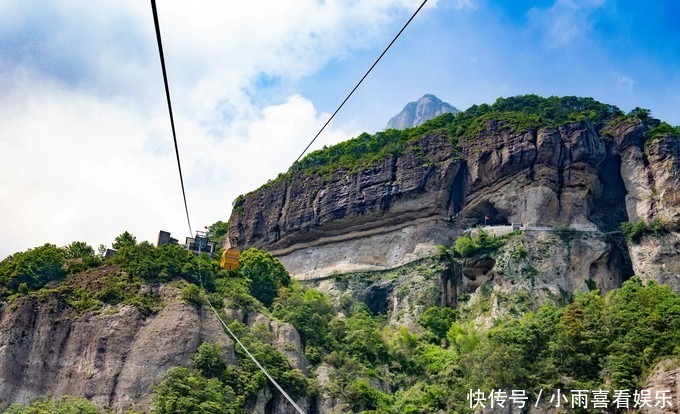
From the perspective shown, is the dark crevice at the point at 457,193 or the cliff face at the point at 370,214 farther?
the dark crevice at the point at 457,193

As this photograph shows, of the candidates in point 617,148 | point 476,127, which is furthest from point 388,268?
point 617,148

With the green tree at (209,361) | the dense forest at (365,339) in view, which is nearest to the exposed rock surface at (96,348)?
the green tree at (209,361)

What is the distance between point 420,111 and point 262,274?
95.5m

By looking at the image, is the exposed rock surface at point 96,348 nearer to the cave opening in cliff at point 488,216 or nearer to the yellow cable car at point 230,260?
the yellow cable car at point 230,260

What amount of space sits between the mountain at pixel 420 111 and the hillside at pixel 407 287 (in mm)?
74519

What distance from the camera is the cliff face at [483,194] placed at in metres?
50.1

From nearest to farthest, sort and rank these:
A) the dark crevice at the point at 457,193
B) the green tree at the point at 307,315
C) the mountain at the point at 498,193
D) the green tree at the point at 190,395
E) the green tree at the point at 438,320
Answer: the green tree at the point at 190,395 < the green tree at the point at 307,315 < the green tree at the point at 438,320 < the mountain at the point at 498,193 < the dark crevice at the point at 457,193

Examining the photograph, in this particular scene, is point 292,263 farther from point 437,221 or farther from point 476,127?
point 476,127

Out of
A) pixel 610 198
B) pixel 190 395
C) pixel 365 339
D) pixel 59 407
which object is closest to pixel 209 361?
pixel 190 395

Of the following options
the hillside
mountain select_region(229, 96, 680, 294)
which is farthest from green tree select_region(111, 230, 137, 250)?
mountain select_region(229, 96, 680, 294)

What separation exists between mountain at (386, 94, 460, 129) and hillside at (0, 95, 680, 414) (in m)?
74.5

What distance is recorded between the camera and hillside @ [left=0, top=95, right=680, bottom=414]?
32281 mm

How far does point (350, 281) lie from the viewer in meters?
52.3

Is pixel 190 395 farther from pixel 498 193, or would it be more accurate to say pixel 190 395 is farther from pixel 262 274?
pixel 498 193
